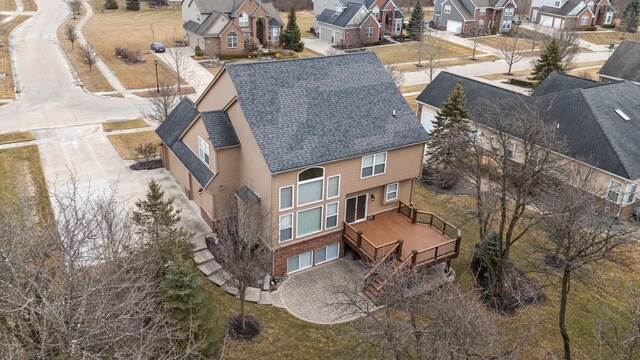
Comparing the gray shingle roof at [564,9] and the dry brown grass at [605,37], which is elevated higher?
Answer: the gray shingle roof at [564,9]

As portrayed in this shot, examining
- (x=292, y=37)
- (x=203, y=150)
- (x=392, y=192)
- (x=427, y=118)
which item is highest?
(x=292, y=37)

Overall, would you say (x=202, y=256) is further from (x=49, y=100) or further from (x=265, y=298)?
(x=49, y=100)

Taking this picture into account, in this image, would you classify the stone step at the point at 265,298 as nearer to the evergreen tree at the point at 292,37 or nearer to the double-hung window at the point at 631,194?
the double-hung window at the point at 631,194

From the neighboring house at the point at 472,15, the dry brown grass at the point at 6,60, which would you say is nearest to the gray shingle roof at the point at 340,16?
→ the neighboring house at the point at 472,15

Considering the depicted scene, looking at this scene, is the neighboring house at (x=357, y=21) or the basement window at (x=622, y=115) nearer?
the basement window at (x=622, y=115)

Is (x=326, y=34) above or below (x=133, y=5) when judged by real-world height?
below

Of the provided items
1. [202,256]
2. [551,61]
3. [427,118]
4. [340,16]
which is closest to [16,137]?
[202,256]

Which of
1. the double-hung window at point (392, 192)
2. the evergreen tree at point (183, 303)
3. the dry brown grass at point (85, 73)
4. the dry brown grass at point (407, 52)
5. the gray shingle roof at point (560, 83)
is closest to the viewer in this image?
the evergreen tree at point (183, 303)

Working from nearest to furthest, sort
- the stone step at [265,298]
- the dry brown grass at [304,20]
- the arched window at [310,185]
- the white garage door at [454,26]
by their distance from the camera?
the stone step at [265,298], the arched window at [310,185], the dry brown grass at [304,20], the white garage door at [454,26]
